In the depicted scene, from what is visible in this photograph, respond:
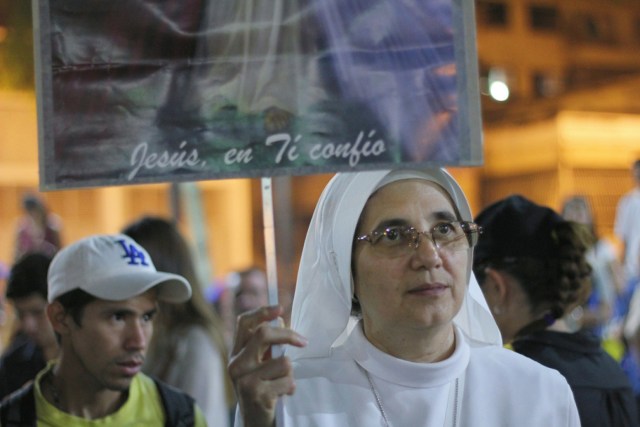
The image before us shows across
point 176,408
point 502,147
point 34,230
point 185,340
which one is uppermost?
point 502,147

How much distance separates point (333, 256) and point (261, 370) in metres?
0.56

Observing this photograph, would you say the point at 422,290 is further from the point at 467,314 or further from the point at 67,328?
the point at 67,328

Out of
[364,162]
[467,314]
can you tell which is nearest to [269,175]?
[364,162]

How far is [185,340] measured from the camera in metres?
4.89

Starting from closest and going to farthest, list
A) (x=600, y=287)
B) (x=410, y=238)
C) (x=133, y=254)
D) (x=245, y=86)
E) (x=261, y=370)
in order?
(x=261, y=370)
(x=245, y=86)
(x=410, y=238)
(x=133, y=254)
(x=600, y=287)

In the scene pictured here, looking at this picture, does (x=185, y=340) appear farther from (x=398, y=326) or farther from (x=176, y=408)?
(x=398, y=326)

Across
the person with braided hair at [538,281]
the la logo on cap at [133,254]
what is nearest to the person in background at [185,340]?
the la logo on cap at [133,254]

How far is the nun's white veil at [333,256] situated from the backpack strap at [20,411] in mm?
1000

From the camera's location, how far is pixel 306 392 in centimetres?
274

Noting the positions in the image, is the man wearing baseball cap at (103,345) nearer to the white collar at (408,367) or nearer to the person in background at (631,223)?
the white collar at (408,367)

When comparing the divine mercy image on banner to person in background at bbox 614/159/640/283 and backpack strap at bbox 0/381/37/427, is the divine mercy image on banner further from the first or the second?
person in background at bbox 614/159/640/283

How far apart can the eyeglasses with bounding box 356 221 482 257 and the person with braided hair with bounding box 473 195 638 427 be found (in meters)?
0.93

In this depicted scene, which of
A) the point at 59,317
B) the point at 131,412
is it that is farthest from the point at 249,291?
the point at 131,412

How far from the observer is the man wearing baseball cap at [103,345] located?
3.50m
